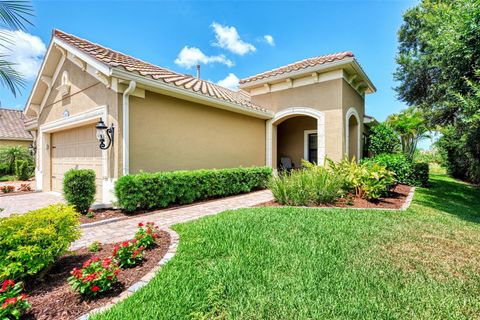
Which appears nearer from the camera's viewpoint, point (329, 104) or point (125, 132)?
point (125, 132)

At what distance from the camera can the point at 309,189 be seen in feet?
22.7

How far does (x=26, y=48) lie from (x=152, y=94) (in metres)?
4.76

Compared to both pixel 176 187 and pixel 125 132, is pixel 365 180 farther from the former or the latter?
pixel 125 132

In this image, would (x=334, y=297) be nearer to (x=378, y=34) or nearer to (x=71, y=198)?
(x=71, y=198)

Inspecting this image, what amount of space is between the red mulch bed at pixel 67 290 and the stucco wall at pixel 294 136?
11.5m

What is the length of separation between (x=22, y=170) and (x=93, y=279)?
20.3m

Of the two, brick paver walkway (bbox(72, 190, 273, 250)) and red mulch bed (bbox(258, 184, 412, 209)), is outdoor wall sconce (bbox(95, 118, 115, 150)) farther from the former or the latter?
red mulch bed (bbox(258, 184, 412, 209))

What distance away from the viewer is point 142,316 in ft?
7.27

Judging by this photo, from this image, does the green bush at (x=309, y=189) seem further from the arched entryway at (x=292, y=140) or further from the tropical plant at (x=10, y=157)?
the tropical plant at (x=10, y=157)

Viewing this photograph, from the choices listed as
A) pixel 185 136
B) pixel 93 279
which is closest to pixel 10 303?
pixel 93 279

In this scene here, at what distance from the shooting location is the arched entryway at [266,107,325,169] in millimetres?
12367

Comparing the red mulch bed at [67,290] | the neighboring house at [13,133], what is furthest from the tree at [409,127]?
the neighboring house at [13,133]

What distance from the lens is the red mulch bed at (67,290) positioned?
2387 mm

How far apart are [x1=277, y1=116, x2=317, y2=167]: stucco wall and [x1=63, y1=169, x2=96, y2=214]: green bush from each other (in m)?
10.7
